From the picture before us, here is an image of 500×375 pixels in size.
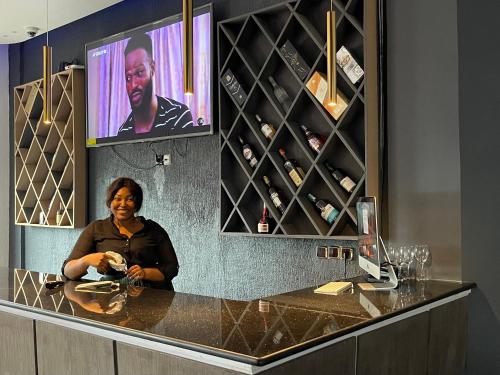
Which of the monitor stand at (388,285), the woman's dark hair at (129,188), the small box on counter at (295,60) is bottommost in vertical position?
the monitor stand at (388,285)

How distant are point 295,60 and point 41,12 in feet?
8.96

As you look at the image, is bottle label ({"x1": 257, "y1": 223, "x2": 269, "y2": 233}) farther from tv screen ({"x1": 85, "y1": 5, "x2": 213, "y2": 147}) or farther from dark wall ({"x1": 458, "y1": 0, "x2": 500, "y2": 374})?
dark wall ({"x1": 458, "y1": 0, "x2": 500, "y2": 374})

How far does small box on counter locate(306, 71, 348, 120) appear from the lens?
338 centimetres

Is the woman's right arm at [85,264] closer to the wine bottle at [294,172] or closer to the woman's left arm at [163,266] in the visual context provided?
the woman's left arm at [163,266]

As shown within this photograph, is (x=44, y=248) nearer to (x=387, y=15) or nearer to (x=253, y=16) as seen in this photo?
(x=253, y=16)

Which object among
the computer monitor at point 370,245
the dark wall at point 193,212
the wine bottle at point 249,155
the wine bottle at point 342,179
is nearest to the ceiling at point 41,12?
the dark wall at point 193,212

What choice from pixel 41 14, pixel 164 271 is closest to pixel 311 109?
pixel 164 271

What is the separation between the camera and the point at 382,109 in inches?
127

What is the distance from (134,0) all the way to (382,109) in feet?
8.76

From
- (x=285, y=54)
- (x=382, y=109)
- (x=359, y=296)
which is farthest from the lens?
(x=285, y=54)

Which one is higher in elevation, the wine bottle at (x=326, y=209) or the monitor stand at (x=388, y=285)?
the wine bottle at (x=326, y=209)

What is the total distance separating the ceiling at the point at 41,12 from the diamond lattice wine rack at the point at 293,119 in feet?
5.37

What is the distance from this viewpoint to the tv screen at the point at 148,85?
421 centimetres

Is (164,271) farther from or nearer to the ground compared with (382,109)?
nearer to the ground
